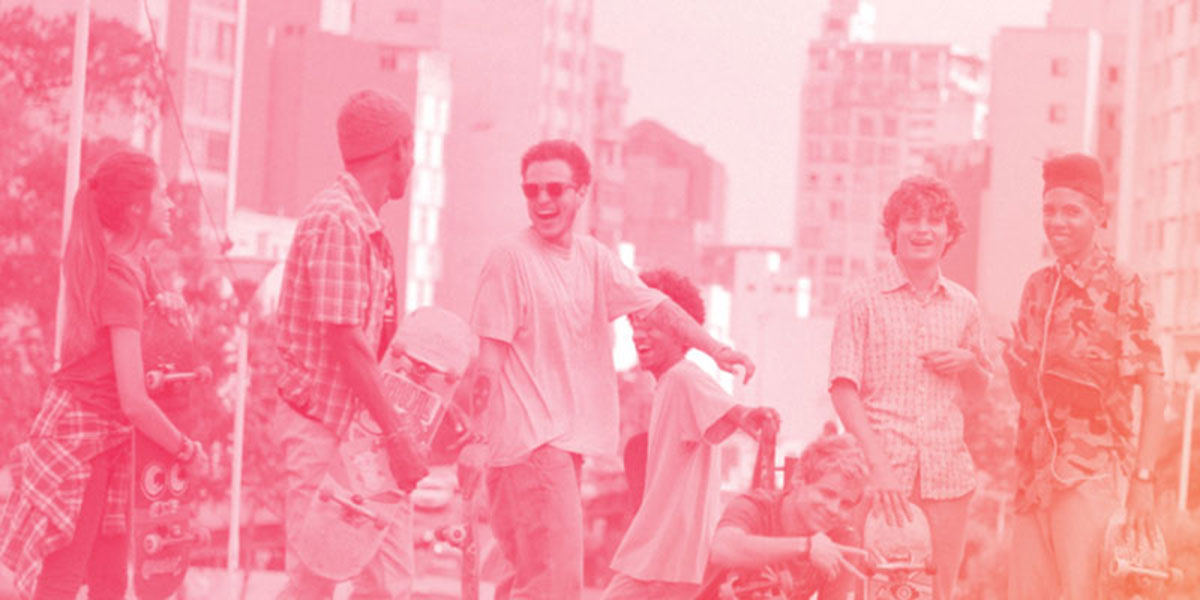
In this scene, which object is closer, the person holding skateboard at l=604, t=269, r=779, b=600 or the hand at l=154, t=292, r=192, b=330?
the hand at l=154, t=292, r=192, b=330

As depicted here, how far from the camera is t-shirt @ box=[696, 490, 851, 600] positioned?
784cm

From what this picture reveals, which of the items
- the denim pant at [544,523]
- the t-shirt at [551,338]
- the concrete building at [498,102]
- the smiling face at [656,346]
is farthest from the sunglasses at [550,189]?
the concrete building at [498,102]

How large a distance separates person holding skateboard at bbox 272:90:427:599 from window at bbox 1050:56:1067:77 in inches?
4985

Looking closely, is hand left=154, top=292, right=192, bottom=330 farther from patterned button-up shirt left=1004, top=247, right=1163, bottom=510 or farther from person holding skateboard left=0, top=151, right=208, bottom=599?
patterned button-up shirt left=1004, top=247, right=1163, bottom=510

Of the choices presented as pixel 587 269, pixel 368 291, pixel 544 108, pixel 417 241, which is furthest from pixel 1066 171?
pixel 544 108

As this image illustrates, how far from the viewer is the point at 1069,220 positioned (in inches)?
341

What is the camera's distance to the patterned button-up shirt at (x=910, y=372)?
28.2 feet

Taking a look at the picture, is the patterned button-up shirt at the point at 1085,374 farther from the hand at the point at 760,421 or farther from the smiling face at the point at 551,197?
the smiling face at the point at 551,197

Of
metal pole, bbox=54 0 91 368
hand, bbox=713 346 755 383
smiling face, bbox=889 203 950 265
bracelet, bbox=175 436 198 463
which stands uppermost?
metal pole, bbox=54 0 91 368

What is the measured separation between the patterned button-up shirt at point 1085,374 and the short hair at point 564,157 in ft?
4.90

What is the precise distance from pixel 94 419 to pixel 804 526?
2046 mm

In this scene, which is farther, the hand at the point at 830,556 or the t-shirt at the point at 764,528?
the t-shirt at the point at 764,528

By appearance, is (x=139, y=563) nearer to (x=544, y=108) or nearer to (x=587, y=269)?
(x=587, y=269)

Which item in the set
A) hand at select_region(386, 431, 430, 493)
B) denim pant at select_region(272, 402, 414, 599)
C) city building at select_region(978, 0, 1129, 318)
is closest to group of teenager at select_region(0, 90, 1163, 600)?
denim pant at select_region(272, 402, 414, 599)
